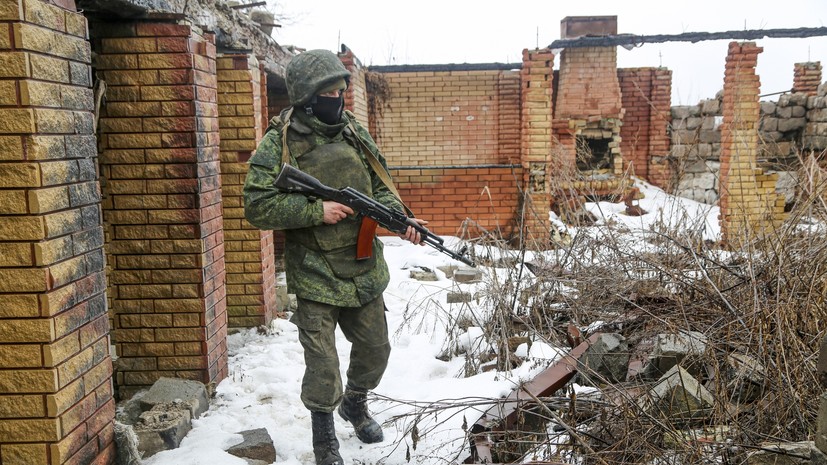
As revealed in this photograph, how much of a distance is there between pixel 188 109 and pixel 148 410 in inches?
61.5

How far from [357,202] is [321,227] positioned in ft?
0.65

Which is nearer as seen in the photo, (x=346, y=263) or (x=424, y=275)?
(x=346, y=263)

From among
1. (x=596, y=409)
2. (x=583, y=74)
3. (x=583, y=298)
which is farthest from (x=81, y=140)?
(x=583, y=74)

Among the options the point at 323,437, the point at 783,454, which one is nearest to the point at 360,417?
the point at 323,437

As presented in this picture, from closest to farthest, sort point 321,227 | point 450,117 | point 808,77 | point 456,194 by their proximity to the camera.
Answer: point 321,227 < point 456,194 < point 450,117 < point 808,77

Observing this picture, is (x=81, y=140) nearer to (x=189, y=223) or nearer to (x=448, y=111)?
(x=189, y=223)

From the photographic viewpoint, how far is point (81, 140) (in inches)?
93.9

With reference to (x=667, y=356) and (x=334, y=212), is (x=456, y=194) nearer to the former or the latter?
(x=667, y=356)

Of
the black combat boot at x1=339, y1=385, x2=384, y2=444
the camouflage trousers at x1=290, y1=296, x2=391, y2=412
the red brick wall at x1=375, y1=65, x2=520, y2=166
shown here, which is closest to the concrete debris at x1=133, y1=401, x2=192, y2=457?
the camouflage trousers at x1=290, y1=296, x2=391, y2=412

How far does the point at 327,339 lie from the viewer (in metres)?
2.84

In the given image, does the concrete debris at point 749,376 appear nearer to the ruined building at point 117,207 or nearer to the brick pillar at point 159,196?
the ruined building at point 117,207

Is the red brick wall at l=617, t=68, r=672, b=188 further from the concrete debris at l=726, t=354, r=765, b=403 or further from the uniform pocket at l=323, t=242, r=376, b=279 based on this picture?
the uniform pocket at l=323, t=242, r=376, b=279

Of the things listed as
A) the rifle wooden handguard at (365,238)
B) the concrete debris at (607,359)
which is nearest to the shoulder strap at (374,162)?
the rifle wooden handguard at (365,238)

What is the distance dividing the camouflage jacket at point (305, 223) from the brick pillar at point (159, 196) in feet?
2.50
